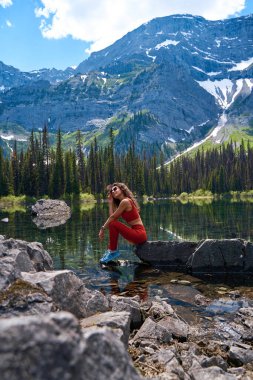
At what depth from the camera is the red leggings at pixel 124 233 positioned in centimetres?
1670

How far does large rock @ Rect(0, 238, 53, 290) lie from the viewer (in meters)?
7.09

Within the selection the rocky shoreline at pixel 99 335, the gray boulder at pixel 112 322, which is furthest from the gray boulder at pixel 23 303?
the gray boulder at pixel 112 322

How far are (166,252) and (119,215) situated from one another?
3194 mm

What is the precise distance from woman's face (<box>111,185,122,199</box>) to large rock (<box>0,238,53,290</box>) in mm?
3907

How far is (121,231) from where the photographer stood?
16.8 meters

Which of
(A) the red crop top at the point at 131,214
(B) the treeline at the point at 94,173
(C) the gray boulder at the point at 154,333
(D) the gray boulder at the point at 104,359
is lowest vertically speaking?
(C) the gray boulder at the point at 154,333

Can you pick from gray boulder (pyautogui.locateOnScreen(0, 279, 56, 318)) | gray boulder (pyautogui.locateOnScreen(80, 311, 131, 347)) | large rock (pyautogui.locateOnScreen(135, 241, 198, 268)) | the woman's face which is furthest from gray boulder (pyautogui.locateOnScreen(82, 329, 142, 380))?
large rock (pyautogui.locateOnScreen(135, 241, 198, 268))

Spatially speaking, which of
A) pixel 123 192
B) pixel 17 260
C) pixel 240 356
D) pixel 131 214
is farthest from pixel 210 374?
pixel 123 192

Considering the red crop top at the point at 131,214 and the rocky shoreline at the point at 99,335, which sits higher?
the red crop top at the point at 131,214

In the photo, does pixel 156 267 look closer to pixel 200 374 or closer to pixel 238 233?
pixel 200 374

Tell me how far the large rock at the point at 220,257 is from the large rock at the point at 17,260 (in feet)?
21.6

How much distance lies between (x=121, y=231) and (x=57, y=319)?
13926 millimetres

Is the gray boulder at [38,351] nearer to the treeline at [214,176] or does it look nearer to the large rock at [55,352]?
the large rock at [55,352]

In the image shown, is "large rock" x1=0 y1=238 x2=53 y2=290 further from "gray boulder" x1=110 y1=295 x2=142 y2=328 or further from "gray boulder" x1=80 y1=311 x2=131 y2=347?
"gray boulder" x1=110 y1=295 x2=142 y2=328
